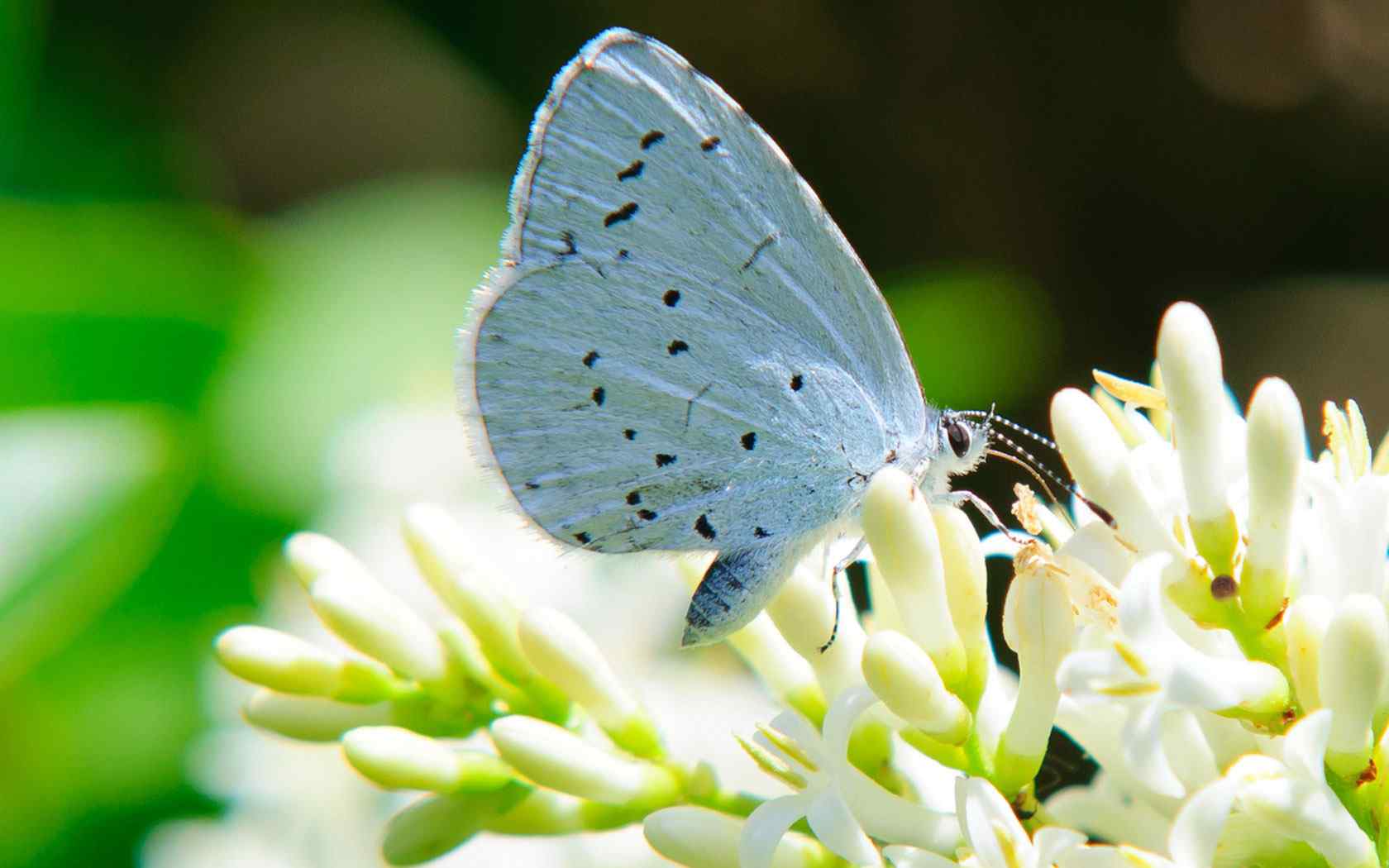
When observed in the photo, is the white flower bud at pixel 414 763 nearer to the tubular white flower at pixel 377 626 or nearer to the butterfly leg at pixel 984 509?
the tubular white flower at pixel 377 626

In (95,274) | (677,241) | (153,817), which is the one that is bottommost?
(153,817)

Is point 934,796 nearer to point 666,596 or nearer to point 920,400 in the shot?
point 920,400

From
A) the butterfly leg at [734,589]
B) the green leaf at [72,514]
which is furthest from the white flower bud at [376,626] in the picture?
the green leaf at [72,514]

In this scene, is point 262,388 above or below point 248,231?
below

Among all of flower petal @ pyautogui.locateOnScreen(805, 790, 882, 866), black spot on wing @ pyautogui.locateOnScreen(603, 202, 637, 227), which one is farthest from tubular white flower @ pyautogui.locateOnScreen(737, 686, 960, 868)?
black spot on wing @ pyautogui.locateOnScreen(603, 202, 637, 227)

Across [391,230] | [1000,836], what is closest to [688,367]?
[1000,836]

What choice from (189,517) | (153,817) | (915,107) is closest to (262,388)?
(189,517)

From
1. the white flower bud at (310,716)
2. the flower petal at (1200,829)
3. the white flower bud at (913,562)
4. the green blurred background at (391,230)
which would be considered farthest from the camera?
the green blurred background at (391,230)
